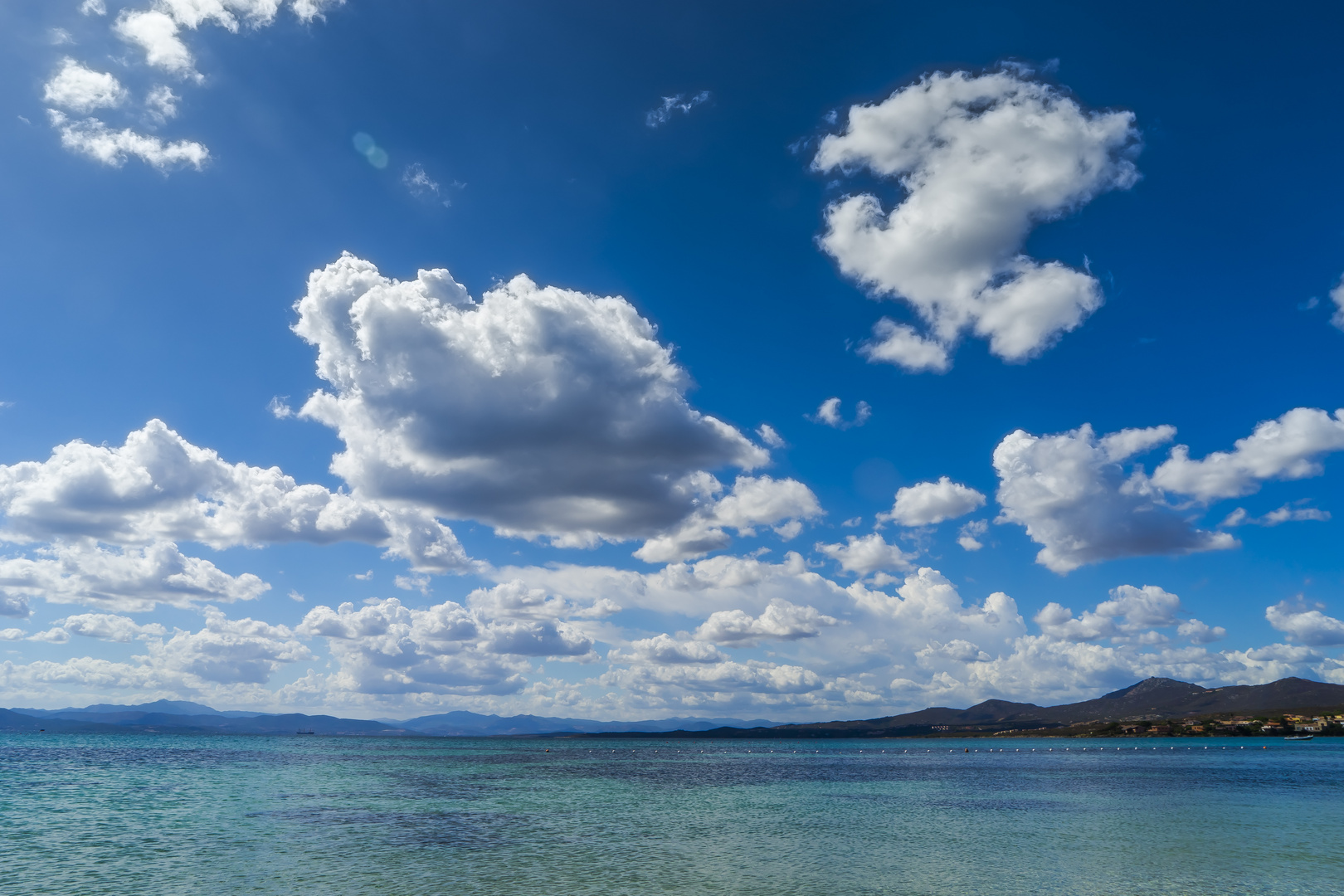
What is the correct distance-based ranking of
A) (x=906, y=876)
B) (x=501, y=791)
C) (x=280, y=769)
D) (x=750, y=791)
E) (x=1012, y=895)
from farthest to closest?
(x=280, y=769) → (x=750, y=791) → (x=501, y=791) → (x=906, y=876) → (x=1012, y=895)

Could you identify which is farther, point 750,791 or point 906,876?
point 750,791

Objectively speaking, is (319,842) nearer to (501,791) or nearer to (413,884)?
(413,884)

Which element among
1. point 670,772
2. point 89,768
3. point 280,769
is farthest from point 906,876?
point 89,768

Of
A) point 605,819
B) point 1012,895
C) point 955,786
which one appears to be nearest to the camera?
point 1012,895

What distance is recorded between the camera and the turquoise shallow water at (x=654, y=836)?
36.0 m

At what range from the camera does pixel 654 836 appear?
4988 cm

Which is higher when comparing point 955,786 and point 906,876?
point 906,876

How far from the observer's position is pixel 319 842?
149ft

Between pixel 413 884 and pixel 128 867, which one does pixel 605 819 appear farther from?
pixel 128 867

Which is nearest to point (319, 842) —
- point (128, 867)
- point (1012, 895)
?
point (128, 867)

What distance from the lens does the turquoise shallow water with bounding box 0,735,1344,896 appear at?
3597cm

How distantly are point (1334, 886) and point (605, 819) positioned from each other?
43718mm

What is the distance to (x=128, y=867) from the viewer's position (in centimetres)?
3847

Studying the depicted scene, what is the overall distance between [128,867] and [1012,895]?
43.5 metres
